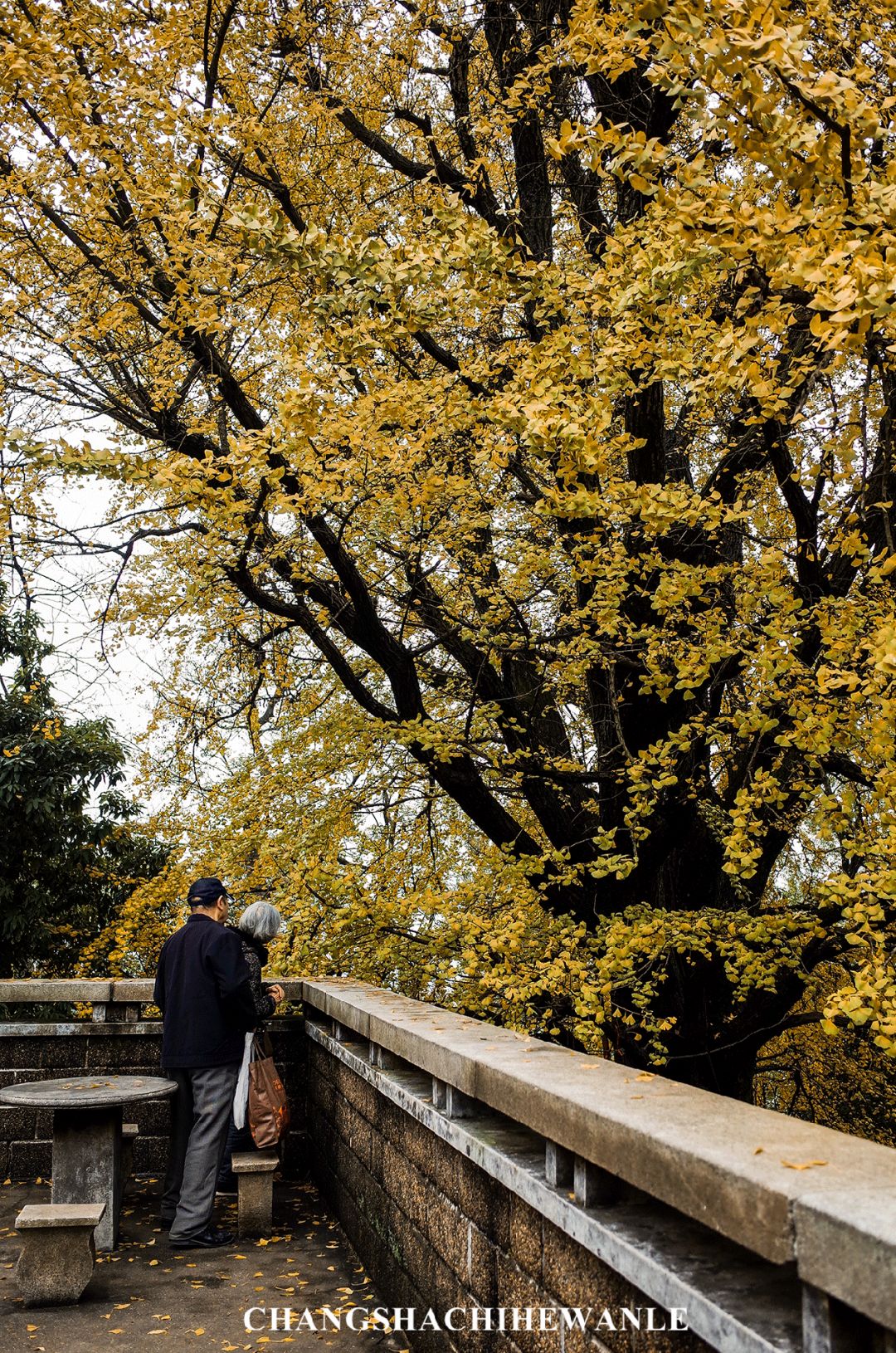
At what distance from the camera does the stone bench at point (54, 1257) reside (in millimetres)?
4695

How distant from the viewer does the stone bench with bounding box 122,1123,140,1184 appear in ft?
22.3

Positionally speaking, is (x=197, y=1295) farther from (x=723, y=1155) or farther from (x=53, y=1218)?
(x=723, y=1155)

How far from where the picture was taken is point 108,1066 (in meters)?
7.69

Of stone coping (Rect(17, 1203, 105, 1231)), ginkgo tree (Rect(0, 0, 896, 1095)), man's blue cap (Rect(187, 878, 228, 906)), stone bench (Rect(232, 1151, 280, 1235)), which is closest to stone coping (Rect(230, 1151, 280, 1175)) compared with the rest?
stone bench (Rect(232, 1151, 280, 1235))

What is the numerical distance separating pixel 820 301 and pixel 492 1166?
105 inches

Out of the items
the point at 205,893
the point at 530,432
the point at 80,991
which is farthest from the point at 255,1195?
the point at 530,432

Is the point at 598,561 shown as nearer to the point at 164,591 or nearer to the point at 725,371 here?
the point at 725,371

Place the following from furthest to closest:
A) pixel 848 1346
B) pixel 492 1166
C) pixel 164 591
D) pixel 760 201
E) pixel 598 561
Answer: pixel 164 591 < pixel 760 201 < pixel 598 561 < pixel 492 1166 < pixel 848 1346

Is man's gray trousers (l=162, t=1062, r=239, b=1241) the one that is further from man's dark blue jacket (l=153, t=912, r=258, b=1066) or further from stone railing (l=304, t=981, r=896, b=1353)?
stone railing (l=304, t=981, r=896, b=1353)

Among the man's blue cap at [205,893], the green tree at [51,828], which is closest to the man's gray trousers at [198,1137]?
the man's blue cap at [205,893]

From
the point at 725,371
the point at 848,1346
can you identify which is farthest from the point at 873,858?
the point at 848,1346

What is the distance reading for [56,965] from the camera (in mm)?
15055

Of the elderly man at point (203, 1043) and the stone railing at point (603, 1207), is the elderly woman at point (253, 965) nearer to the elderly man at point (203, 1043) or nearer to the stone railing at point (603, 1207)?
the elderly man at point (203, 1043)

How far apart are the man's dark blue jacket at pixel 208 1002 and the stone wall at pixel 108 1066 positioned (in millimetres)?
1839
